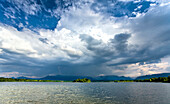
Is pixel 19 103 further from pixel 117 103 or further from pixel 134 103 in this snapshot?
pixel 134 103

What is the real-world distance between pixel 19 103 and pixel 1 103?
6.68 m

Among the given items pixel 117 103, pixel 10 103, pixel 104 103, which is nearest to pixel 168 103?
pixel 117 103

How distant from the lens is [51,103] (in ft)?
138

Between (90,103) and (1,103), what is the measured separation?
34022mm

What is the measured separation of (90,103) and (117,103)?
416 inches

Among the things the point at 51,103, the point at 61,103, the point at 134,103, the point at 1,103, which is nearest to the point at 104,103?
the point at 134,103

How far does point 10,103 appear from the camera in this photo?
41.9 metres

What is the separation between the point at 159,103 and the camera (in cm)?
4288

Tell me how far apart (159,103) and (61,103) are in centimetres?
3828

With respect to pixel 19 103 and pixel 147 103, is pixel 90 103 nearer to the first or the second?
pixel 147 103

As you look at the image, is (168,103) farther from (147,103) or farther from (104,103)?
(104,103)

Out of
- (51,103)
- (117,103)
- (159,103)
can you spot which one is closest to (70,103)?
(51,103)

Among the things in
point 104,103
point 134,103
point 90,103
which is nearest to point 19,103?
point 90,103

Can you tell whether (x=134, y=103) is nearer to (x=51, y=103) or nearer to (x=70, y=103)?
(x=70, y=103)
